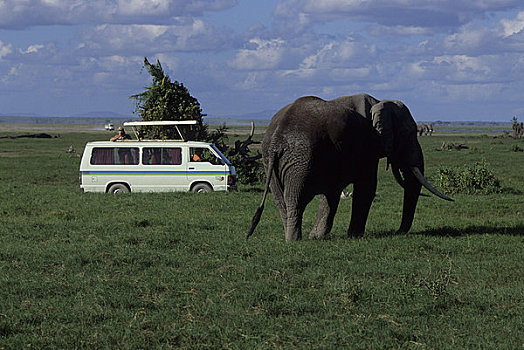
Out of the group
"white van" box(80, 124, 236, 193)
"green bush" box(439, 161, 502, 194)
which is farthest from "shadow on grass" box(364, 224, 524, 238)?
"white van" box(80, 124, 236, 193)

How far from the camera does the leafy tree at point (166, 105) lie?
92.2 ft

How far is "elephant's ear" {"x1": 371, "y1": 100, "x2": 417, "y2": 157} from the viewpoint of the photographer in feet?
41.9

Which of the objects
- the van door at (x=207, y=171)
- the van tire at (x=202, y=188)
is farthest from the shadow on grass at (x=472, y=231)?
the van tire at (x=202, y=188)

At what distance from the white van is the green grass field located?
16.5ft

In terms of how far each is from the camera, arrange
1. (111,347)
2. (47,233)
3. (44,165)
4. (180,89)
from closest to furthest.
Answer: (111,347) → (47,233) → (180,89) → (44,165)

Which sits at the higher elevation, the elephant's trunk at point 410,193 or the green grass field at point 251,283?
the elephant's trunk at point 410,193

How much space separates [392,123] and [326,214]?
2.30m

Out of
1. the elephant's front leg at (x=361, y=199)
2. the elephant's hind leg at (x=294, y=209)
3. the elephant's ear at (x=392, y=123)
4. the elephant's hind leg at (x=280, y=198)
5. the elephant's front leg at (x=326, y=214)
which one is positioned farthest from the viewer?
the elephant's front leg at (x=361, y=199)

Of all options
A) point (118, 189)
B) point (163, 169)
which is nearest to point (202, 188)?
point (163, 169)

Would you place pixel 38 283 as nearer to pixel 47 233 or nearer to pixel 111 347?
pixel 111 347

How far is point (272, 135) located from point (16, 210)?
29.8 ft

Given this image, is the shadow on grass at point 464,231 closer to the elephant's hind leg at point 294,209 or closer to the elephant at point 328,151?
the elephant at point 328,151

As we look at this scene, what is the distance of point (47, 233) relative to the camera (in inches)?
542

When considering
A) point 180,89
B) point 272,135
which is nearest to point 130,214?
point 272,135
